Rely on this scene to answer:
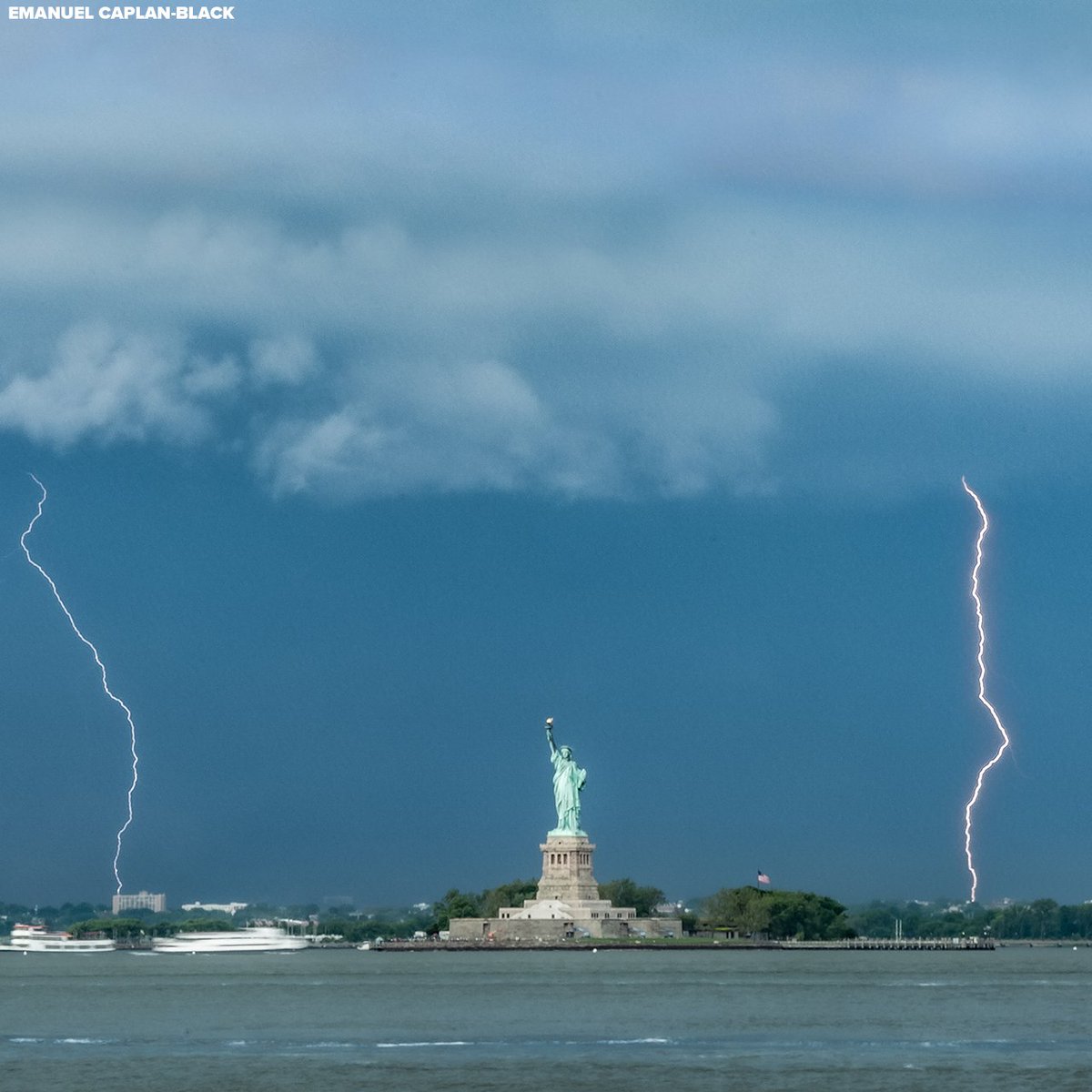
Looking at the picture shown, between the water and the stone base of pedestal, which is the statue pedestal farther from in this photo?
the water

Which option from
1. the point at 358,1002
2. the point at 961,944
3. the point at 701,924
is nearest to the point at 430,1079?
the point at 358,1002

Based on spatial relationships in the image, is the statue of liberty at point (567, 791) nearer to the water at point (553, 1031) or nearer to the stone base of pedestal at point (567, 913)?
the stone base of pedestal at point (567, 913)

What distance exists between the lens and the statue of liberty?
178 meters

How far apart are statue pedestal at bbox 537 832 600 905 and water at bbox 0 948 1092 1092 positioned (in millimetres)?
50768

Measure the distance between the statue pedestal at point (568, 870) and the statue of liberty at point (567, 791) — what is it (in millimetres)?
1380

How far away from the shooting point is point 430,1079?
54.1 meters

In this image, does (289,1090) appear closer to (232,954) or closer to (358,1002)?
(358,1002)

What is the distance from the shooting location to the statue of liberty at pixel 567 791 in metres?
178

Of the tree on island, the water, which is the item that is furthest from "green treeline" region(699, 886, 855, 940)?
the water

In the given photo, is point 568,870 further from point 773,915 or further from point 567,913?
point 773,915

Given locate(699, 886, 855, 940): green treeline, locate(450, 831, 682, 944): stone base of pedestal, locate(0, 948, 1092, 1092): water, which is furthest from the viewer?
locate(699, 886, 855, 940): green treeline

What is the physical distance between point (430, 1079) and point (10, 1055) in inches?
564

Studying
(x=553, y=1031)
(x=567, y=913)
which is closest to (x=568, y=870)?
(x=567, y=913)

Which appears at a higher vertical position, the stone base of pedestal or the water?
the stone base of pedestal
